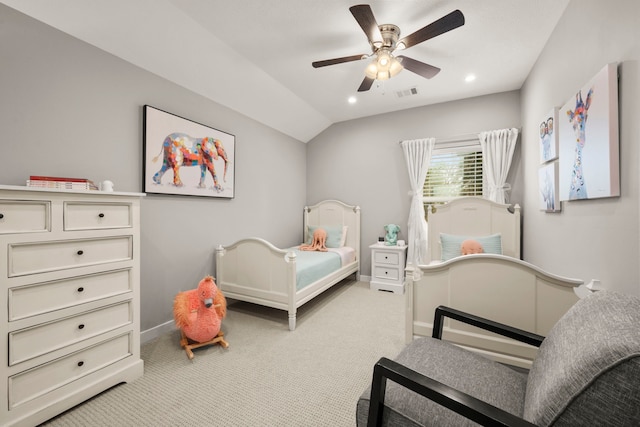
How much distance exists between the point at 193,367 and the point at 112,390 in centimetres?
48

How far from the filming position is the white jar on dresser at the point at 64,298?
1360 millimetres

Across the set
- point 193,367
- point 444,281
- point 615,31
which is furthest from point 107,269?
point 615,31

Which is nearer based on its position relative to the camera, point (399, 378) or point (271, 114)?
point (399, 378)

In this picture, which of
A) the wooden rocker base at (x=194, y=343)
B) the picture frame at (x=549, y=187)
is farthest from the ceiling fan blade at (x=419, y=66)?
the wooden rocker base at (x=194, y=343)

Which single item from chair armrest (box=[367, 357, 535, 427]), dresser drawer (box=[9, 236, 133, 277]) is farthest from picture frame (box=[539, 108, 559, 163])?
dresser drawer (box=[9, 236, 133, 277])

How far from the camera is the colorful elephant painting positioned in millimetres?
2529

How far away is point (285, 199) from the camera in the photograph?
14.0 feet

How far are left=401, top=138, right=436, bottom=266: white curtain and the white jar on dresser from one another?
131 inches

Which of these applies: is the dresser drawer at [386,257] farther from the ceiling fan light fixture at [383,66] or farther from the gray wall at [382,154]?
the ceiling fan light fixture at [383,66]

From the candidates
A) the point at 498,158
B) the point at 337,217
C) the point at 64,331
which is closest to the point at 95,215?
the point at 64,331

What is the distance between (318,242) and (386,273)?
110cm

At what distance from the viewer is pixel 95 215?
1679 mm

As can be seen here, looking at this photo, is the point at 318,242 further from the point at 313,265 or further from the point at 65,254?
the point at 65,254

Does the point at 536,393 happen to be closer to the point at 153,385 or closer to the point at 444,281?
the point at 444,281
